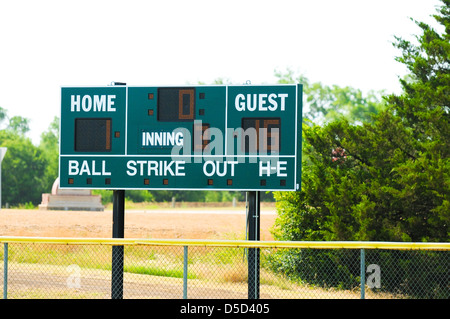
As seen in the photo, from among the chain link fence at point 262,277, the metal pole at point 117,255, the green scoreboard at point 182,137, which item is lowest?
the chain link fence at point 262,277

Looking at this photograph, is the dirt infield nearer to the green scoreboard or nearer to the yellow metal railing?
the green scoreboard

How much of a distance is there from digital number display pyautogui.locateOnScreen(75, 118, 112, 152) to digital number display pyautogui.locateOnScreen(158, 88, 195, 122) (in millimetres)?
1114

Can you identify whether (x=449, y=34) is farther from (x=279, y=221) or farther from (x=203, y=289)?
(x=203, y=289)

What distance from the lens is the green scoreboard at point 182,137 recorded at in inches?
509

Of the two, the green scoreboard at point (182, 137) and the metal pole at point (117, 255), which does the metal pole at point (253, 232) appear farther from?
the metal pole at point (117, 255)

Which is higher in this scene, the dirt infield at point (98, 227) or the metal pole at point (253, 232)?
the metal pole at point (253, 232)

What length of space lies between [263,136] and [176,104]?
1.87m

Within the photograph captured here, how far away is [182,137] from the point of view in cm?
1320

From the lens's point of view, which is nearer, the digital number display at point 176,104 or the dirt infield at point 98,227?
the digital number display at point 176,104

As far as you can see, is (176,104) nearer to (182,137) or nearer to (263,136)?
(182,137)

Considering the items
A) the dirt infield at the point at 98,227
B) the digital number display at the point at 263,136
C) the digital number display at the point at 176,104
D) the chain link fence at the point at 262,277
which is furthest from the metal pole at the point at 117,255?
the dirt infield at the point at 98,227

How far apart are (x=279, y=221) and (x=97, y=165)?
6248mm

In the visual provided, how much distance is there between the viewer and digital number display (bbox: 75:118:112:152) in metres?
13.5

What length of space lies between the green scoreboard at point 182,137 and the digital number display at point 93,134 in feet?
0.07
